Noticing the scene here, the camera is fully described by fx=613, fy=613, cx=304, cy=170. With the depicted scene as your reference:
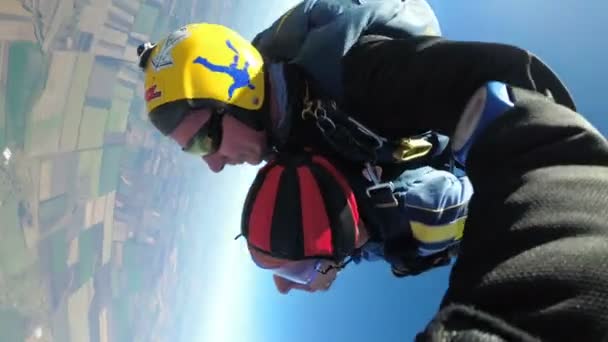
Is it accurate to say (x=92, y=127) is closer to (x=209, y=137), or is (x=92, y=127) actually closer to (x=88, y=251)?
(x=88, y=251)

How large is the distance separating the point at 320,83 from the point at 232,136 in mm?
149

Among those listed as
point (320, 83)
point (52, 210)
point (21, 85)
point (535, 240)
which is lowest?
point (52, 210)

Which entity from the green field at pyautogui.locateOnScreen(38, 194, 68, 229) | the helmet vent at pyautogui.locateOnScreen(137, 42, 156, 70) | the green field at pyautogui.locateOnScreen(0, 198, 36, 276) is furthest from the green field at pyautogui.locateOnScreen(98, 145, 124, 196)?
the helmet vent at pyautogui.locateOnScreen(137, 42, 156, 70)

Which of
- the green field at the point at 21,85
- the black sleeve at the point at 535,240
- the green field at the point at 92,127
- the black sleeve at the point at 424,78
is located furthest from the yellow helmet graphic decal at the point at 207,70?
the green field at the point at 92,127

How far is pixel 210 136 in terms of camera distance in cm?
77

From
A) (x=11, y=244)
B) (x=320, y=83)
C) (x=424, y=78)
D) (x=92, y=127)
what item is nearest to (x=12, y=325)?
(x=11, y=244)

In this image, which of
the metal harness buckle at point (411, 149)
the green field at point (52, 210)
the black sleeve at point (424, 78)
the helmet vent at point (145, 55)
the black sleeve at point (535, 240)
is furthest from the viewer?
the green field at point (52, 210)

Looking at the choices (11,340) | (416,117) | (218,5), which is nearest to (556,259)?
(416,117)

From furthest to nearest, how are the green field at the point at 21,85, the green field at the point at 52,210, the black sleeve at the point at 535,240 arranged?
the green field at the point at 52,210
the green field at the point at 21,85
the black sleeve at the point at 535,240

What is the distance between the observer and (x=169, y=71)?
76 centimetres

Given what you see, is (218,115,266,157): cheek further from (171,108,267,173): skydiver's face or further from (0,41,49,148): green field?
(0,41,49,148): green field

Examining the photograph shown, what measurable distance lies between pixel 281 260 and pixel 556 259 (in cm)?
42

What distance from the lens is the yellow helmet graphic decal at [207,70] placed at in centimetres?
75

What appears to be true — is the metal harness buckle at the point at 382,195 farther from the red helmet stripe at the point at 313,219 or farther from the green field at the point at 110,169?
the green field at the point at 110,169
